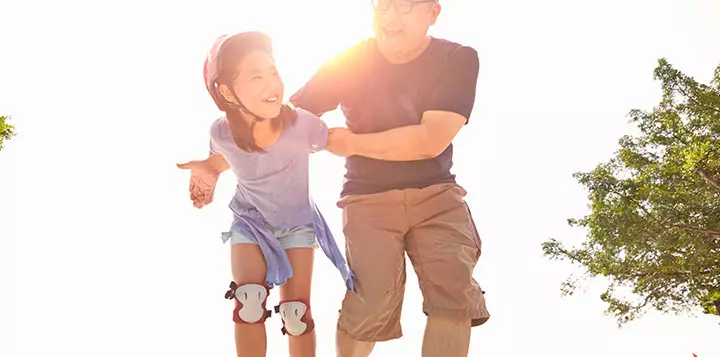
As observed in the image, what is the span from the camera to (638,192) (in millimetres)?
14094

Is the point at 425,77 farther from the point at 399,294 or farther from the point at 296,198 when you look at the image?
the point at 399,294

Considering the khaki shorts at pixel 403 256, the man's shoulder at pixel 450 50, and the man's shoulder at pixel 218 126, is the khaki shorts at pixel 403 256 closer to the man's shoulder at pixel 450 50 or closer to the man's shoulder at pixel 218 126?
the man's shoulder at pixel 450 50

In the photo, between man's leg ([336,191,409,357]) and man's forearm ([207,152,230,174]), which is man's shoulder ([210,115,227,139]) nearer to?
man's forearm ([207,152,230,174])

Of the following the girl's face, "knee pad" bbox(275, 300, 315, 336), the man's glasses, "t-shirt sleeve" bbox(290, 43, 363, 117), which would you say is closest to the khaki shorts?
"knee pad" bbox(275, 300, 315, 336)

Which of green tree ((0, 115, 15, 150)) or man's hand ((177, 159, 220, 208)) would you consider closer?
man's hand ((177, 159, 220, 208))

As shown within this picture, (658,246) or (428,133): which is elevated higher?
(658,246)

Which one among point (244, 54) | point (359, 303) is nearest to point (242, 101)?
point (244, 54)

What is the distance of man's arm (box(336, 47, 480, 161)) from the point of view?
11.6ft

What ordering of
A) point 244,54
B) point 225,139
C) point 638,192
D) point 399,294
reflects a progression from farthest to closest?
point 638,192, point 399,294, point 225,139, point 244,54

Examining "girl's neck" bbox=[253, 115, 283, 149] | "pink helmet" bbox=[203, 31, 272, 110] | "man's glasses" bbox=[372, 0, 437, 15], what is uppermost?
"man's glasses" bbox=[372, 0, 437, 15]

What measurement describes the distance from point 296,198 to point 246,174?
1.02ft

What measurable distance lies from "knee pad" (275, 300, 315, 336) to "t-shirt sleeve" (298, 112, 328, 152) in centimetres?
85

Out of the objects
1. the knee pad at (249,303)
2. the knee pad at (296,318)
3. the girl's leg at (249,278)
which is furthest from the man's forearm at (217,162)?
the knee pad at (296,318)

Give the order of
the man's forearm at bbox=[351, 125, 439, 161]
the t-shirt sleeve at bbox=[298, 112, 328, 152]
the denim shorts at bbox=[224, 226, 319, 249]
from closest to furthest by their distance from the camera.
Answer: the man's forearm at bbox=[351, 125, 439, 161]
the t-shirt sleeve at bbox=[298, 112, 328, 152]
the denim shorts at bbox=[224, 226, 319, 249]
